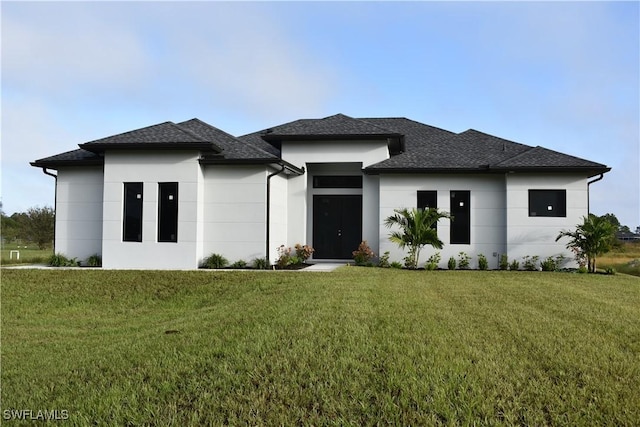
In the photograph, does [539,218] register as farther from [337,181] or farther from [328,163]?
[328,163]

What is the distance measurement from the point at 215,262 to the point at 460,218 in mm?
8505

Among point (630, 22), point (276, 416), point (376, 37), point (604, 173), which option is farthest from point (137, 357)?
point (604, 173)

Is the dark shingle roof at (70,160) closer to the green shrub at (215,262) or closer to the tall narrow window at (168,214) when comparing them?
the tall narrow window at (168,214)

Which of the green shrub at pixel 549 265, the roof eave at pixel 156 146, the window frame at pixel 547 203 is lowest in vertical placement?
the green shrub at pixel 549 265

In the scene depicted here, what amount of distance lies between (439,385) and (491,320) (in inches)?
124

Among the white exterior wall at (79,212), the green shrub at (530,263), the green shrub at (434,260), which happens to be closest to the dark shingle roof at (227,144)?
the white exterior wall at (79,212)

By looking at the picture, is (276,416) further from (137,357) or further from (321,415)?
(137,357)

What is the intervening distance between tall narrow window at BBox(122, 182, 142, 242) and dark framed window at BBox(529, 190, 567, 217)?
42.2ft

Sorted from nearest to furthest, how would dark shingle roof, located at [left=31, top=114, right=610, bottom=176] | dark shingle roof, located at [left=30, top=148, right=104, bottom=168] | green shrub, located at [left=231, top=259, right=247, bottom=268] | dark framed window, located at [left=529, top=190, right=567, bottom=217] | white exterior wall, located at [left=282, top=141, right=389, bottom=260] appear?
dark shingle roof, located at [left=31, top=114, right=610, bottom=176]
green shrub, located at [left=231, top=259, right=247, bottom=268]
dark framed window, located at [left=529, top=190, right=567, bottom=217]
dark shingle roof, located at [left=30, top=148, right=104, bottom=168]
white exterior wall, located at [left=282, top=141, right=389, bottom=260]

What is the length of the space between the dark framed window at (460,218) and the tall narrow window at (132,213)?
10416 millimetres

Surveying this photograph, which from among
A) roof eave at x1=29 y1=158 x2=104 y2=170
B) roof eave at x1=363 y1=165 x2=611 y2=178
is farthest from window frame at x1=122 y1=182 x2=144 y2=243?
roof eave at x1=363 y1=165 x2=611 y2=178

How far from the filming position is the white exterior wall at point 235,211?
48.8ft

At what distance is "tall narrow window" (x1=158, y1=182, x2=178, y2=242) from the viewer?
1462 centimetres

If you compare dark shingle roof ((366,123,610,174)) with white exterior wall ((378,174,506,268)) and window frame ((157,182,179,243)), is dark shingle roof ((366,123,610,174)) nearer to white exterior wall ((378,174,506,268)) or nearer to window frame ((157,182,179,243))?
white exterior wall ((378,174,506,268))
